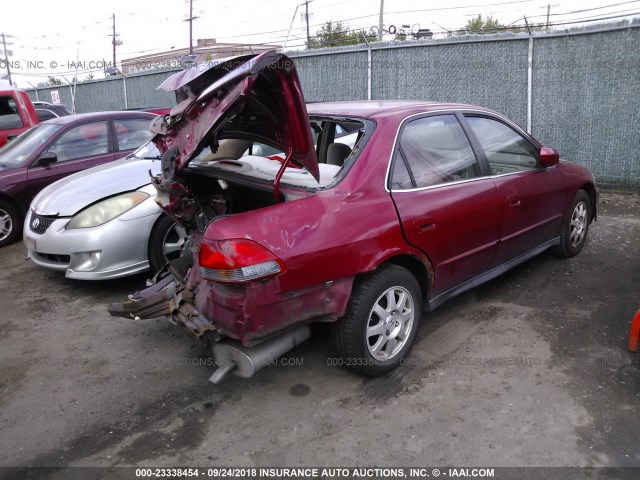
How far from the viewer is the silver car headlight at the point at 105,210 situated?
4.75 metres

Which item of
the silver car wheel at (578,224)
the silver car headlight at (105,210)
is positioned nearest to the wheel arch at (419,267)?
the silver car wheel at (578,224)

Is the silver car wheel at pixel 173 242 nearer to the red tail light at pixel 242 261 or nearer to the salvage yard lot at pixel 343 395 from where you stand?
the salvage yard lot at pixel 343 395

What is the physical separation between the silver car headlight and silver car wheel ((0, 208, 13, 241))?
252cm

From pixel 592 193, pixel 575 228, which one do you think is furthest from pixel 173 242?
pixel 592 193

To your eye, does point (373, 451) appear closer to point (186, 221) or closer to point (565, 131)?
point (186, 221)

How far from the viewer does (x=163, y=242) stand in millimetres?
4891

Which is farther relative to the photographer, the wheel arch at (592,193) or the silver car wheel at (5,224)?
the silver car wheel at (5,224)

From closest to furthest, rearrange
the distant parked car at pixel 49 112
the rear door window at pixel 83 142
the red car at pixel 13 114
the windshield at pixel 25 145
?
the windshield at pixel 25 145 < the rear door window at pixel 83 142 < the red car at pixel 13 114 < the distant parked car at pixel 49 112

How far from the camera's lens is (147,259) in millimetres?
4855

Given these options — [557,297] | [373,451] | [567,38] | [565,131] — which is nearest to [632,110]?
[565,131]

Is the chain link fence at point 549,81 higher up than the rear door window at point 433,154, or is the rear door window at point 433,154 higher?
the chain link fence at point 549,81

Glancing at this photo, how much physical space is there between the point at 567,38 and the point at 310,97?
5067 millimetres

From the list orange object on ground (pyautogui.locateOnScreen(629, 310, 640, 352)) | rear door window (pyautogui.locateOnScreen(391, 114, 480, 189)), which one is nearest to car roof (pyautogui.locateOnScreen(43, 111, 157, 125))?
rear door window (pyautogui.locateOnScreen(391, 114, 480, 189))

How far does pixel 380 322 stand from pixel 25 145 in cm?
589
